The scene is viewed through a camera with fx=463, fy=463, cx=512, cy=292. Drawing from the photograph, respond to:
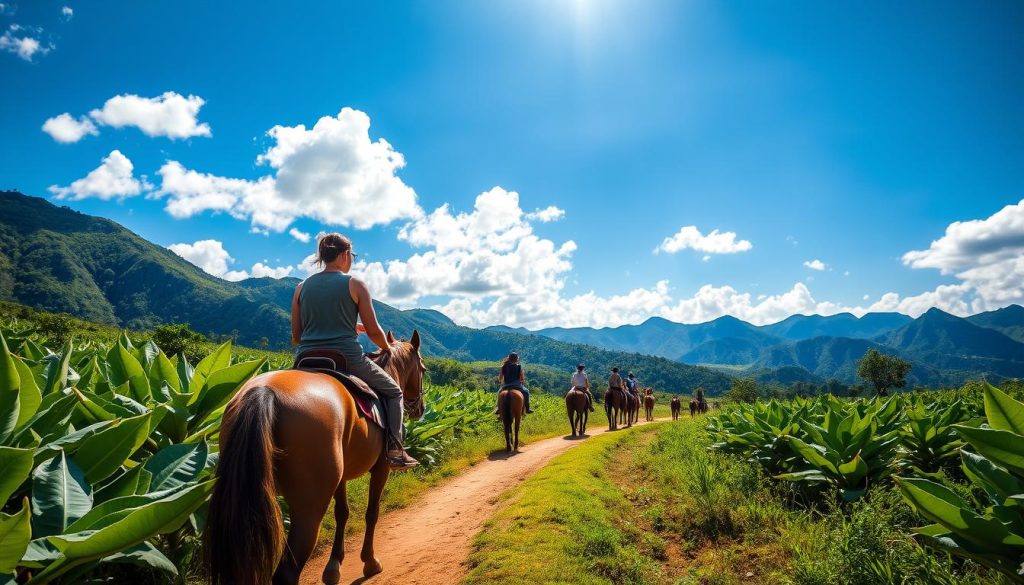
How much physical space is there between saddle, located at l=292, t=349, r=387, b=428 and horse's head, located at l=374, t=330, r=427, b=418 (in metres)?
1.06

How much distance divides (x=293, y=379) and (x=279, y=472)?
0.62m

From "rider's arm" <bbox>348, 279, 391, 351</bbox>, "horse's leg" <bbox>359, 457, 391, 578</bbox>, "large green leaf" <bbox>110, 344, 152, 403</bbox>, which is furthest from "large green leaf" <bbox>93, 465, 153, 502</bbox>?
"horse's leg" <bbox>359, 457, 391, 578</bbox>

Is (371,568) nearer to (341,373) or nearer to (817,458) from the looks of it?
(341,373)

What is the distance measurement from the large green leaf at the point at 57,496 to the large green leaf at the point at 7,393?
0.41 meters

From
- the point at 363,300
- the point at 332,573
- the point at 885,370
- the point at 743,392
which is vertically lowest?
the point at 743,392

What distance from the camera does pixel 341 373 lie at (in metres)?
3.99

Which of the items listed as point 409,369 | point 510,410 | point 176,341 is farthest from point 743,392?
point 409,369

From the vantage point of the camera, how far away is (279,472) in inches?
121

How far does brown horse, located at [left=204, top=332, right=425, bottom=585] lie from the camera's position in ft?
8.11

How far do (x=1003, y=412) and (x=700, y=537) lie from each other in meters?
3.44

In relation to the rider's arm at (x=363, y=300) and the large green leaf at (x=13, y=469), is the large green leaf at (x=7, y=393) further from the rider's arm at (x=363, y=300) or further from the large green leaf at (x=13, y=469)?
the rider's arm at (x=363, y=300)

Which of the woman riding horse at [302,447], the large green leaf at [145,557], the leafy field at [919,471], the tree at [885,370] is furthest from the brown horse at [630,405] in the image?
the tree at [885,370]

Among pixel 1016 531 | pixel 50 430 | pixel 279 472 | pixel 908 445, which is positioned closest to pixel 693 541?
pixel 1016 531

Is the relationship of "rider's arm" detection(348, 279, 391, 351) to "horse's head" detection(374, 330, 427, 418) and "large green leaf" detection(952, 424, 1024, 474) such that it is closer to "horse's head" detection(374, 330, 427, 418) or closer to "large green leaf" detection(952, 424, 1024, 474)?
"horse's head" detection(374, 330, 427, 418)
